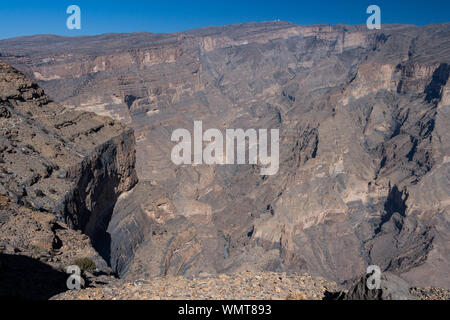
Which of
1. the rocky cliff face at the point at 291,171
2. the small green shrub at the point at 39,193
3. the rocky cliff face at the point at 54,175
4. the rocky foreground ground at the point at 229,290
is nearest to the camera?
the rocky foreground ground at the point at 229,290

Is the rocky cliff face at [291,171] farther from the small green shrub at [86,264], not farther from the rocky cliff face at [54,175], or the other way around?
the small green shrub at [86,264]

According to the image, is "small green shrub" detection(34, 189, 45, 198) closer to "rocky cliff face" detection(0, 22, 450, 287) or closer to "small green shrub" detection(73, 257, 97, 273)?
"small green shrub" detection(73, 257, 97, 273)

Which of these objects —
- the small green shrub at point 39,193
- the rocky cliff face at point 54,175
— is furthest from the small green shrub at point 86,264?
the small green shrub at point 39,193

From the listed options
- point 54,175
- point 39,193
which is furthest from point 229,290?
point 54,175

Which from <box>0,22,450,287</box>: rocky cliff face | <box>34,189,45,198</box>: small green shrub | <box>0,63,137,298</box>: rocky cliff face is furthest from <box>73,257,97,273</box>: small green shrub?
<box>0,22,450,287</box>: rocky cliff face
